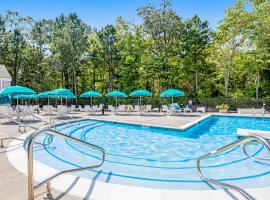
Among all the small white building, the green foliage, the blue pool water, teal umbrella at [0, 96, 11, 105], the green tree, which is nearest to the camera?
the blue pool water

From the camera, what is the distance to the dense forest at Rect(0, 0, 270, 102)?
2681cm

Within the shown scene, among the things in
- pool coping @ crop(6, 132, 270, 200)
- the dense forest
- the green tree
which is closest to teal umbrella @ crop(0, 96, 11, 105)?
pool coping @ crop(6, 132, 270, 200)

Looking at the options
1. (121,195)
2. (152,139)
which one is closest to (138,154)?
(152,139)

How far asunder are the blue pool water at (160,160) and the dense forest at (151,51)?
761 inches

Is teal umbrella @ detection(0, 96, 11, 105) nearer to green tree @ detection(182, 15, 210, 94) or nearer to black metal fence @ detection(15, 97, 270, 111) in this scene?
black metal fence @ detection(15, 97, 270, 111)

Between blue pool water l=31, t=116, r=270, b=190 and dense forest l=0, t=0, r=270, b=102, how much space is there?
19.3 meters

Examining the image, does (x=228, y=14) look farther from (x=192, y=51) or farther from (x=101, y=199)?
(x=101, y=199)

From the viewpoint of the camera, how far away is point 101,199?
3.60 metres

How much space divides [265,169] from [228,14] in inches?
971

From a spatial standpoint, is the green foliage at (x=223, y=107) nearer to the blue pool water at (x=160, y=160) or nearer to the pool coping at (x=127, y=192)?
the blue pool water at (x=160, y=160)

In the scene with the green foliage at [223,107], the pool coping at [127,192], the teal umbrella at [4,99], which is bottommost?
the pool coping at [127,192]

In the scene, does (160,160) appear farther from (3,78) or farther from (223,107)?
(3,78)

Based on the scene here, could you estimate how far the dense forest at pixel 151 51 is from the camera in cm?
2681

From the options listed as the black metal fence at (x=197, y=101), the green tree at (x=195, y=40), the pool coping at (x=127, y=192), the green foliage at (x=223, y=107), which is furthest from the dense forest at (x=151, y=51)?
the pool coping at (x=127, y=192)
